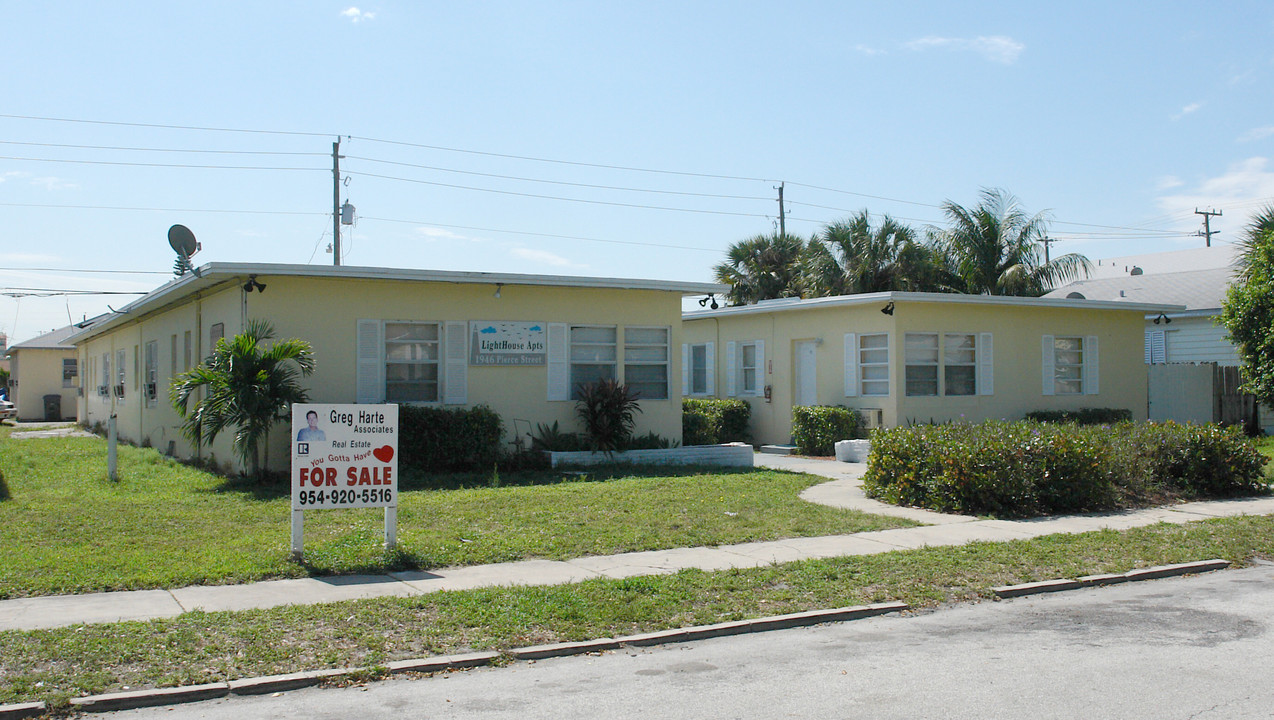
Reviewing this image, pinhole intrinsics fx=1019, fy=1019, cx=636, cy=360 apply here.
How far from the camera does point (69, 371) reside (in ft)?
134

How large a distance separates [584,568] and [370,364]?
26.6 ft

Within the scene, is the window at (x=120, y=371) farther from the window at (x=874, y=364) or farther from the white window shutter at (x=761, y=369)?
the window at (x=874, y=364)

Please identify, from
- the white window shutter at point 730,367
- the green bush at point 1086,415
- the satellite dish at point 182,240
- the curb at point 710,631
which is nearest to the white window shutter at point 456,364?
the satellite dish at point 182,240

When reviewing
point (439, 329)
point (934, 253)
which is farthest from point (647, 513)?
point (934, 253)

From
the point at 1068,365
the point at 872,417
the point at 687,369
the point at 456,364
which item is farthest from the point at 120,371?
the point at 1068,365

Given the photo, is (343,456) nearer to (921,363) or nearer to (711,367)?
(921,363)

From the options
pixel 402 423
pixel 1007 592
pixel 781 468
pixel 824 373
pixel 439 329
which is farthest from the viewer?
pixel 824 373

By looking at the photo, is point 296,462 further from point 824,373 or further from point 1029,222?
point 1029,222

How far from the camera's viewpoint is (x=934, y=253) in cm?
3114

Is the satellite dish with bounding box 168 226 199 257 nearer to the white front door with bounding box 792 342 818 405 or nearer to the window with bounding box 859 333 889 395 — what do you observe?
the white front door with bounding box 792 342 818 405

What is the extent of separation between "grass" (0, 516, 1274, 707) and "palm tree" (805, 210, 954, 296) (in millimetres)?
20702

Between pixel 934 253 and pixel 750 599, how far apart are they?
83.3ft

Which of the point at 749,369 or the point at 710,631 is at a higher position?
the point at 749,369

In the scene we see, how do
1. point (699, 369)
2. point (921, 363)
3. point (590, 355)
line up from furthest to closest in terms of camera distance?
point (699, 369) → point (921, 363) → point (590, 355)
